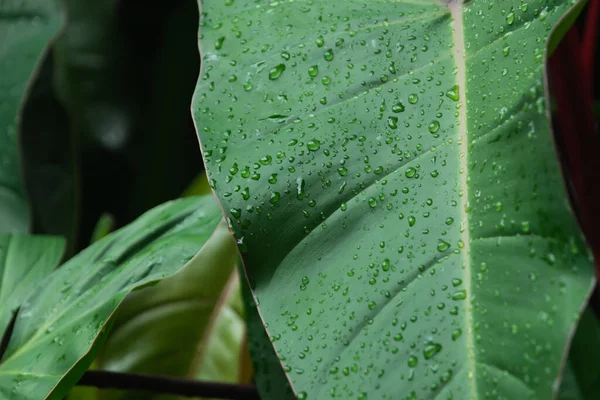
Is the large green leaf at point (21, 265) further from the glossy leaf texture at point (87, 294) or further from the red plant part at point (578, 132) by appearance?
the red plant part at point (578, 132)

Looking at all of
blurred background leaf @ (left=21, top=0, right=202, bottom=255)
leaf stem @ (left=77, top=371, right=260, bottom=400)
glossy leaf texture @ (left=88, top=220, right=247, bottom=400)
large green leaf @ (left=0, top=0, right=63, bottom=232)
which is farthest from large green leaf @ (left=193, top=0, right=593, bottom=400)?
blurred background leaf @ (left=21, top=0, right=202, bottom=255)

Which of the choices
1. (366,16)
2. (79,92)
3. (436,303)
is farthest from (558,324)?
(79,92)

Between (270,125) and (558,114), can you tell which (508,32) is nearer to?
(270,125)

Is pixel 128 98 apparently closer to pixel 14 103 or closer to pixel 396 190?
pixel 14 103

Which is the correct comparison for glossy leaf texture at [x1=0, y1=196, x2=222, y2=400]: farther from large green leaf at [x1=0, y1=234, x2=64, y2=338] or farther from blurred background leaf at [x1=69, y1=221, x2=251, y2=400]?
blurred background leaf at [x1=69, y1=221, x2=251, y2=400]

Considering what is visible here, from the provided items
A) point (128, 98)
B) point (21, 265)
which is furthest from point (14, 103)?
point (128, 98)
